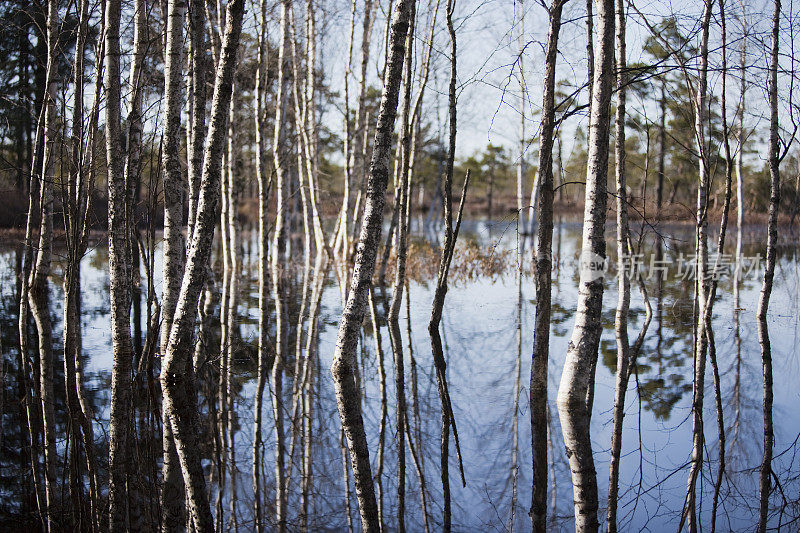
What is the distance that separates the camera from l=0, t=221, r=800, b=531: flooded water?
13.8 ft

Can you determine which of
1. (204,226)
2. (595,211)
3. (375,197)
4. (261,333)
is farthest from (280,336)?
(595,211)

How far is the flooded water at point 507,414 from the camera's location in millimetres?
4211

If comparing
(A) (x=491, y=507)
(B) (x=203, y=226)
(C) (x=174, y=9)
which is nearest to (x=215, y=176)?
(B) (x=203, y=226)

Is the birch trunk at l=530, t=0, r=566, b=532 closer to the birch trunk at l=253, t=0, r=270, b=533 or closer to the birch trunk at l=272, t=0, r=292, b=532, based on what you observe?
the birch trunk at l=272, t=0, r=292, b=532

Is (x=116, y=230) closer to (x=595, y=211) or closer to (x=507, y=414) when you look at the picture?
(x=507, y=414)

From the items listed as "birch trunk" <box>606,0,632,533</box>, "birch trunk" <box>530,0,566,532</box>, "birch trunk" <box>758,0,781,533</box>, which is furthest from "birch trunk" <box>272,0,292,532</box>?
"birch trunk" <box>758,0,781,533</box>

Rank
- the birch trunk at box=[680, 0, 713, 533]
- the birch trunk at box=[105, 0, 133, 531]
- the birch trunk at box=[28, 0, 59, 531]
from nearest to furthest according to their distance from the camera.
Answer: the birch trunk at box=[28, 0, 59, 531], the birch trunk at box=[680, 0, 713, 533], the birch trunk at box=[105, 0, 133, 531]

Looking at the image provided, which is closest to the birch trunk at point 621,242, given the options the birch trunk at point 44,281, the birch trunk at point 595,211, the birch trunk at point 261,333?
the birch trunk at point 595,211

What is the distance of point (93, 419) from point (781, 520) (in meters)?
5.14

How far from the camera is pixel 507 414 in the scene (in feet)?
20.2

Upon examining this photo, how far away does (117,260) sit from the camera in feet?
21.4

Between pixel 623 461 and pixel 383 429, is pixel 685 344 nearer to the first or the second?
pixel 623 461

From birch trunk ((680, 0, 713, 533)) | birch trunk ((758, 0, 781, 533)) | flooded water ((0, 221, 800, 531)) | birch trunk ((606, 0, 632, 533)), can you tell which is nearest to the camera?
flooded water ((0, 221, 800, 531))

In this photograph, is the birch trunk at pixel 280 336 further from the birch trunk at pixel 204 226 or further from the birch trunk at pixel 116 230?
the birch trunk at pixel 116 230
